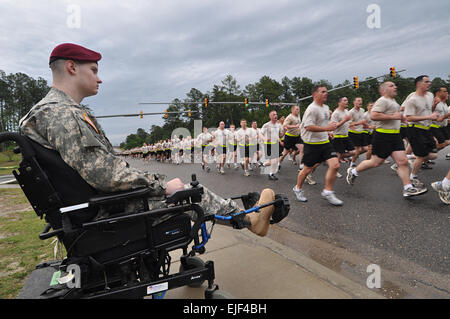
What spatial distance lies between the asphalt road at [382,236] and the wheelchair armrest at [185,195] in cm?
172

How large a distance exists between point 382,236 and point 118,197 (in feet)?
11.1

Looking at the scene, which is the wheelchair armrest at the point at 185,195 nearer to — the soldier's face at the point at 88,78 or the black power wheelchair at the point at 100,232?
the black power wheelchair at the point at 100,232

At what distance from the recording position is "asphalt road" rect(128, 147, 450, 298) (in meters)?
2.52

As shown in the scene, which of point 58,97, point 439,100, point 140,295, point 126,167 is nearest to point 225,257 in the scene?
point 140,295

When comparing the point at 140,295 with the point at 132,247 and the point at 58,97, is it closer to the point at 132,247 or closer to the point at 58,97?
the point at 132,247

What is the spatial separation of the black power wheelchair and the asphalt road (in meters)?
1.68

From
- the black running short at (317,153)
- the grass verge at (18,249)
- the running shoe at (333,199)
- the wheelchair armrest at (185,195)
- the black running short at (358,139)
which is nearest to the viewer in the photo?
the wheelchair armrest at (185,195)

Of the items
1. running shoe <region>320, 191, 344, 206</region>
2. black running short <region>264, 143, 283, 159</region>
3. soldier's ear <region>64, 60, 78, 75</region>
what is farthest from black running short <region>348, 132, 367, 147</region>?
soldier's ear <region>64, 60, 78, 75</region>

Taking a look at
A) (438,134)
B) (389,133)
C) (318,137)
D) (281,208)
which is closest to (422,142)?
(389,133)

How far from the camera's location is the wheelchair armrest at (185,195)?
1.89 metres

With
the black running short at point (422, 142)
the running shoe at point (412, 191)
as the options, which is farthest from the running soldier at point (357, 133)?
the running shoe at point (412, 191)

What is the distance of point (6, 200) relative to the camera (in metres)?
8.16

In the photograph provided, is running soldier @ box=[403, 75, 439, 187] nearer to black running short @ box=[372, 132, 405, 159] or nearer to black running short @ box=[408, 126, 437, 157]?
black running short @ box=[408, 126, 437, 157]

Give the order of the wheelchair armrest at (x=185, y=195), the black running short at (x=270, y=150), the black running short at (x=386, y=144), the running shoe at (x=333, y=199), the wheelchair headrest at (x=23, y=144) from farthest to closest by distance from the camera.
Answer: the black running short at (x=270, y=150) → the black running short at (x=386, y=144) → the running shoe at (x=333, y=199) → the wheelchair armrest at (x=185, y=195) → the wheelchair headrest at (x=23, y=144)
